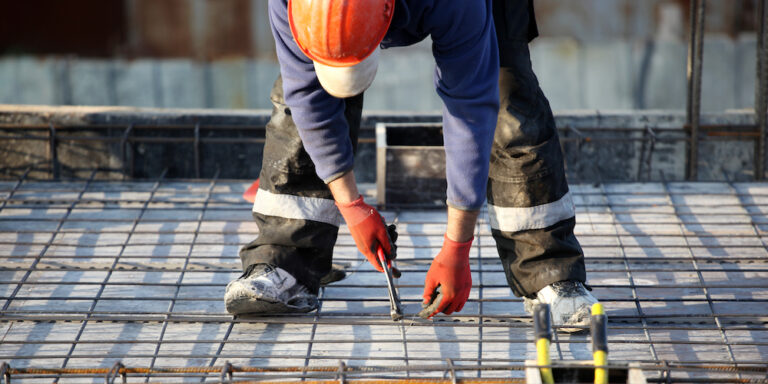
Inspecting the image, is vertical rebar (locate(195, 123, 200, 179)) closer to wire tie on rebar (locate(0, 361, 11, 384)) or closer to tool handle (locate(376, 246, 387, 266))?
tool handle (locate(376, 246, 387, 266))

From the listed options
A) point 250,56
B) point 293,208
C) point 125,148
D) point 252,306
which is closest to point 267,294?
point 252,306

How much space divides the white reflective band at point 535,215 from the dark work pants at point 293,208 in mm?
589

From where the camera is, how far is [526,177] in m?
2.64

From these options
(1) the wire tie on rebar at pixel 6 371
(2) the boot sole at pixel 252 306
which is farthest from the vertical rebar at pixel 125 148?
(1) the wire tie on rebar at pixel 6 371

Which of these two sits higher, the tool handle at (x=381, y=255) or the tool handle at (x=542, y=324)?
the tool handle at (x=381, y=255)

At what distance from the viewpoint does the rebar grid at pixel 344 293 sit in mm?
2375

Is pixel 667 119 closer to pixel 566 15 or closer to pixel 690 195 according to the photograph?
pixel 690 195

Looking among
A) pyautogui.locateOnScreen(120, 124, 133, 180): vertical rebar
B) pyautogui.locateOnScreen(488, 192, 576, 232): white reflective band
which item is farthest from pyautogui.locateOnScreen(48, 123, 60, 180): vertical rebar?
pyautogui.locateOnScreen(488, 192, 576, 232): white reflective band

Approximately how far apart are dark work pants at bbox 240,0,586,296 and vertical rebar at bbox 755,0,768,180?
5.69 feet

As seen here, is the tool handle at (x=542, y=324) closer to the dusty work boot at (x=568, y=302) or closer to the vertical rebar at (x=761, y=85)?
the dusty work boot at (x=568, y=302)

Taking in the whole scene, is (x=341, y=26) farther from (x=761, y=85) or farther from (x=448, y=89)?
(x=761, y=85)

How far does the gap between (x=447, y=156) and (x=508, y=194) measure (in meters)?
0.42

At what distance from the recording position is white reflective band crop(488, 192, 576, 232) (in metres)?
2.65

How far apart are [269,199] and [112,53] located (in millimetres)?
5949
